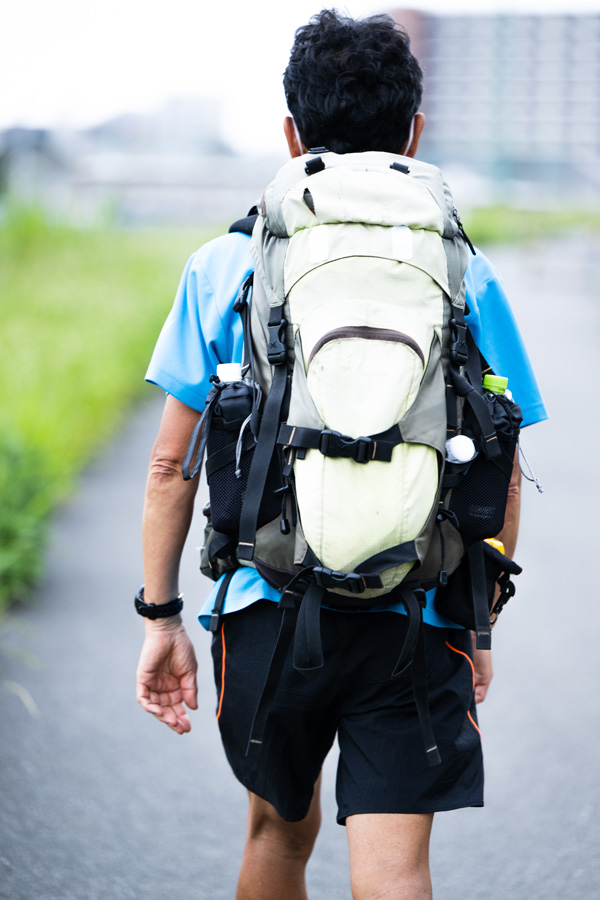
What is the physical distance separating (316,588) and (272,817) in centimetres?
66

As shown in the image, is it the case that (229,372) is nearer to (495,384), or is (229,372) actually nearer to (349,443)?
(349,443)

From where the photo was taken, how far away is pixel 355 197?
5.51 ft

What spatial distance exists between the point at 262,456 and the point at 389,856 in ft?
2.38

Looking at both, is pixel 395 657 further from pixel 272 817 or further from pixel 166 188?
pixel 166 188

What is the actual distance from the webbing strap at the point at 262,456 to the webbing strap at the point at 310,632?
0.44 feet

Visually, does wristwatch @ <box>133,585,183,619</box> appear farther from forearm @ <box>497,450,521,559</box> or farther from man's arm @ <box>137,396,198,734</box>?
forearm @ <box>497,450,521,559</box>

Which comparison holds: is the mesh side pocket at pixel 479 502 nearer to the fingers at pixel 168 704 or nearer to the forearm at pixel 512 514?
the forearm at pixel 512 514

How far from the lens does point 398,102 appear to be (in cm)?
187

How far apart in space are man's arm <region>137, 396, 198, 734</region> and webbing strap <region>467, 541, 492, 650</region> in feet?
1.83

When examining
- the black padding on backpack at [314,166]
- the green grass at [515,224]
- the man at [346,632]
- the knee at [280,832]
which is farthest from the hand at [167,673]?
the green grass at [515,224]

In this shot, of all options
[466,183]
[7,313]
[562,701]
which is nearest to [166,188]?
[466,183]

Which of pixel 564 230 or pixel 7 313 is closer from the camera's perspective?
pixel 7 313

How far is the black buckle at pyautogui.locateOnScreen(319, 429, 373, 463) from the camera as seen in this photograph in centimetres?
157

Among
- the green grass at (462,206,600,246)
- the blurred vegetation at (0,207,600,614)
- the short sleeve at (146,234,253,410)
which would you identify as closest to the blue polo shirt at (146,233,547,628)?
the short sleeve at (146,234,253,410)
